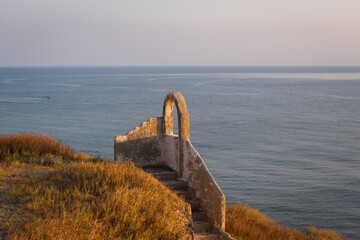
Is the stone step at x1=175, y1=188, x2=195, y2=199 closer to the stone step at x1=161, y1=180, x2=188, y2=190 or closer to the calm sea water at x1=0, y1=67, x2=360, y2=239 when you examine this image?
the stone step at x1=161, y1=180, x2=188, y2=190

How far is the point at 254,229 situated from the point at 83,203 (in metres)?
9.50

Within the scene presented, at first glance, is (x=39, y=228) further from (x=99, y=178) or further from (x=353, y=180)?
(x=353, y=180)

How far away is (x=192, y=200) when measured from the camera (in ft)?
36.5

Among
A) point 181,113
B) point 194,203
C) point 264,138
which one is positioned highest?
point 181,113

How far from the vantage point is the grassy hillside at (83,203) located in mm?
6105

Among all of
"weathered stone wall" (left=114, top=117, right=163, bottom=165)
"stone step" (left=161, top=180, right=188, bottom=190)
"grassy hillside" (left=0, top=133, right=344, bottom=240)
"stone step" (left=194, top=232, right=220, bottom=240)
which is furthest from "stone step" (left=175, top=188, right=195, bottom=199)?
"grassy hillside" (left=0, top=133, right=344, bottom=240)

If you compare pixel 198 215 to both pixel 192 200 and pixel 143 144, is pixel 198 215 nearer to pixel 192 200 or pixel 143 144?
pixel 192 200

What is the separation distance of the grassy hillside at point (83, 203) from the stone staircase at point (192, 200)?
6.26 feet

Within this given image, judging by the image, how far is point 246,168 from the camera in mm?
33500

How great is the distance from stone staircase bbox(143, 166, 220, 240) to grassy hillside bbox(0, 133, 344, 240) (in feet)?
6.26

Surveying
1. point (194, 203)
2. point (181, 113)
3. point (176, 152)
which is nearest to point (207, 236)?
point (194, 203)

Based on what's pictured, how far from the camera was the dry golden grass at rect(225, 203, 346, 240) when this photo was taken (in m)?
14.4

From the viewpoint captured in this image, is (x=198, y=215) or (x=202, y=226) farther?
(x=198, y=215)

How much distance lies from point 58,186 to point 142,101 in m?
74.7
